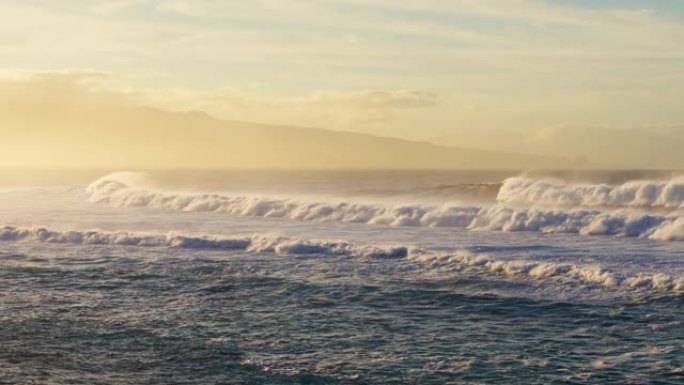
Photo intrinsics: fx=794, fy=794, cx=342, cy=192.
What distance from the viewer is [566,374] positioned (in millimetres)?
13375

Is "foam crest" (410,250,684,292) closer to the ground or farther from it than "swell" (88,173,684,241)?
closer to the ground

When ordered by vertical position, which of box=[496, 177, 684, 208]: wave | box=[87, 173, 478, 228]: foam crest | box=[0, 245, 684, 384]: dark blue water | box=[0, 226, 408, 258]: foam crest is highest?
box=[496, 177, 684, 208]: wave

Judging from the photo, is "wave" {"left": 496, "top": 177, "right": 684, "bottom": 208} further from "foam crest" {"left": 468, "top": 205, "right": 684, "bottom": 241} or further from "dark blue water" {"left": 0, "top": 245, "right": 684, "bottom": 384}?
"dark blue water" {"left": 0, "top": 245, "right": 684, "bottom": 384}

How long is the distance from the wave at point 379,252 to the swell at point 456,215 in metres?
9.98

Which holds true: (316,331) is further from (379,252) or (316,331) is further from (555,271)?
(379,252)

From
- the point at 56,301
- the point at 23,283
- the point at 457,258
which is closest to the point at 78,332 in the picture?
the point at 56,301

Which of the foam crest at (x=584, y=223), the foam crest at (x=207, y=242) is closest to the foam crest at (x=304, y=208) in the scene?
the foam crest at (x=584, y=223)

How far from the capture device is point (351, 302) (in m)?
19.5

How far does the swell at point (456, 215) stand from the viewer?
34.5 metres

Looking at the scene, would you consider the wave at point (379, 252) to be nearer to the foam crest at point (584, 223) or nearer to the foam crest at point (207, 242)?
the foam crest at point (207, 242)

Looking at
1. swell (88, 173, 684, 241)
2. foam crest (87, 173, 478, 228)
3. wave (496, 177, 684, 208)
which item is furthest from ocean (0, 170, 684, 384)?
wave (496, 177, 684, 208)

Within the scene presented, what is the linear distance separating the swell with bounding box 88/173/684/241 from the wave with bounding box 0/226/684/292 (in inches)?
393

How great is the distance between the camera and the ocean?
45.8 feet

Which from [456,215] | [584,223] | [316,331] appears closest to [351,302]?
[316,331]
